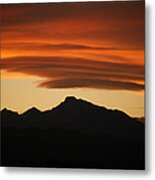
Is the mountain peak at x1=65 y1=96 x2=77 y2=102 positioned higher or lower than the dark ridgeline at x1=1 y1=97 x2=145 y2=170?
higher

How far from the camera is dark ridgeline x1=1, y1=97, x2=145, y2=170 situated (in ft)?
5.96

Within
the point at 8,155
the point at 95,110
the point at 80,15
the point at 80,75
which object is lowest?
the point at 8,155

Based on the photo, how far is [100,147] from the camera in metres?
1.83

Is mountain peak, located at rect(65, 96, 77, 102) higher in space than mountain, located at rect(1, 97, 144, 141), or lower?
higher

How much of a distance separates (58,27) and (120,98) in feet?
1.18

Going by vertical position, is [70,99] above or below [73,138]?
above

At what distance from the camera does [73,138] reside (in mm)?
1838

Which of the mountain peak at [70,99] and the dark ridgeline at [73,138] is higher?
the mountain peak at [70,99]

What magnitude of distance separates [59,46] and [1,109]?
332 millimetres

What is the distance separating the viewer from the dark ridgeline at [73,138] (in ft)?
5.96

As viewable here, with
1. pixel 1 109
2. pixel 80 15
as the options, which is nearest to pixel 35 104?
pixel 1 109

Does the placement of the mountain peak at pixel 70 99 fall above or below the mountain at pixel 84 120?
above

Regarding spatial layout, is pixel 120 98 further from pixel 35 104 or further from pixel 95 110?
pixel 35 104

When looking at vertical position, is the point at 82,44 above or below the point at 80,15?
below
